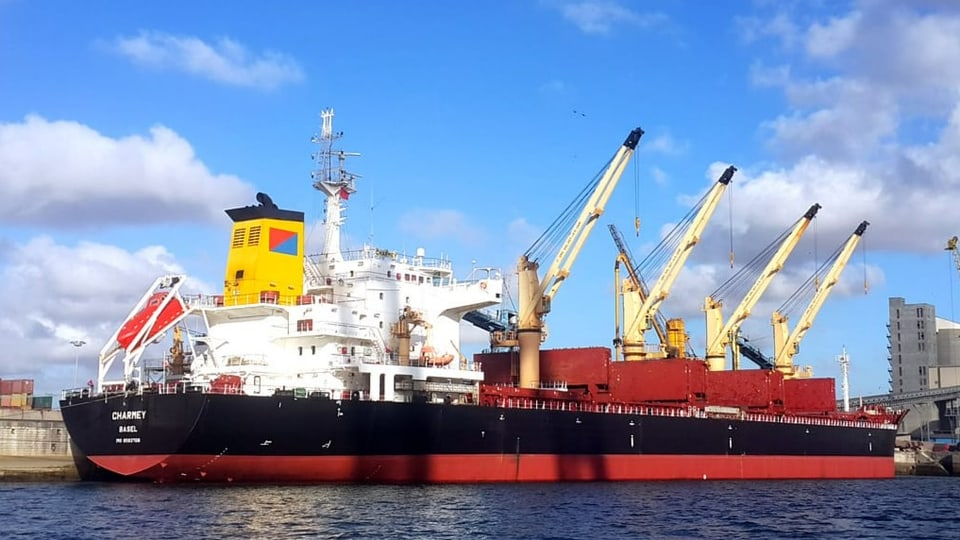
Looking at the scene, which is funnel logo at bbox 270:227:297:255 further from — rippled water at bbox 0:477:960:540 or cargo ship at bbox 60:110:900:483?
rippled water at bbox 0:477:960:540

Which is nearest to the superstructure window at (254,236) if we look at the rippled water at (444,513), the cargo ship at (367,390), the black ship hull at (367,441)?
the cargo ship at (367,390)

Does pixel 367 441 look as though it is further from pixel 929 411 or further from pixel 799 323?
pixel 929 411

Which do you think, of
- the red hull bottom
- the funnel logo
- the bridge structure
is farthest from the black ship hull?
the bridge structure

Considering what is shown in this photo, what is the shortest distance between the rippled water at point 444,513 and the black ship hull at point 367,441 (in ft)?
2.89

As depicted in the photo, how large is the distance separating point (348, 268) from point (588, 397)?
1169 centimetres

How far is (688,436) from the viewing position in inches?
1854

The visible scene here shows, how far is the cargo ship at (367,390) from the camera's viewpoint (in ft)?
108

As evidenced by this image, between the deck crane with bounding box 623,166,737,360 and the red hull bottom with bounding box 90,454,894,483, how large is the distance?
7115 mm

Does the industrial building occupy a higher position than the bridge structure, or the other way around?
the industrial building

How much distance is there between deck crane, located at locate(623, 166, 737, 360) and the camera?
52.6m

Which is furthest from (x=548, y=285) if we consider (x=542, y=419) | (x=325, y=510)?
(x=325, y=510)

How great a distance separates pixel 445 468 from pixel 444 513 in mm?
9113

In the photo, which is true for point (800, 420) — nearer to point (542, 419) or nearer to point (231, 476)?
point (542, 419)

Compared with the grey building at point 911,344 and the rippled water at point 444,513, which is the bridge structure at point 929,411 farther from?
the rippled water at point 444,513
